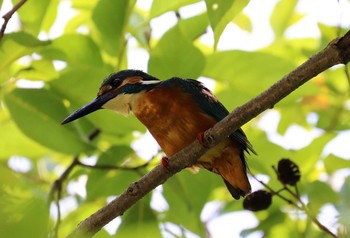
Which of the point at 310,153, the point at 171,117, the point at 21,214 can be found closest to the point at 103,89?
the point at 171,117

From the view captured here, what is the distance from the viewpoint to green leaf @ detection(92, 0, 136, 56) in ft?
7.48

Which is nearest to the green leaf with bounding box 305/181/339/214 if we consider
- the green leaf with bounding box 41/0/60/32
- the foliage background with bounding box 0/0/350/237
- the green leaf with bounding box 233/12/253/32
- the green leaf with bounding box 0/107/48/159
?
the foliage background with bounding box 0/0/350/237

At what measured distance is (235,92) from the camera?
2.40 metres

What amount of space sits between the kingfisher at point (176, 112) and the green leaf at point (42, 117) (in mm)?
105

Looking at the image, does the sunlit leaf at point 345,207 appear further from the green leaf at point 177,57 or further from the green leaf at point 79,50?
the green leaf at point 79,50

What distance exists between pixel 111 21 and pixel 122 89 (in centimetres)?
30

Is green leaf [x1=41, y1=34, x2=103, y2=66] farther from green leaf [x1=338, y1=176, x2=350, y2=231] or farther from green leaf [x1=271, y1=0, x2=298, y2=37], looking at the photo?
green leaf [x1=271, y1=0, x2=298, y2=37]

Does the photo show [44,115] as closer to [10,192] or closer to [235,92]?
[235,92]

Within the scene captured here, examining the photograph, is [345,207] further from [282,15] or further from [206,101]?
[282,15]

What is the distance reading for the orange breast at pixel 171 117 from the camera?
2234 mm

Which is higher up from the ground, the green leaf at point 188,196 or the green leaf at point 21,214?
the green leaf at point 21,214

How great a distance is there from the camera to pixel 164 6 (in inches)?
83.4

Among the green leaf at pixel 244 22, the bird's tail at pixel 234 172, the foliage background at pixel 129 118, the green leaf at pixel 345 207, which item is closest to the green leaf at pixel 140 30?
the foliage background at pixel 129 118

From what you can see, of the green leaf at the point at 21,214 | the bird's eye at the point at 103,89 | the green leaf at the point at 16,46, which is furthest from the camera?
the bird's eye at the point at 103,89
